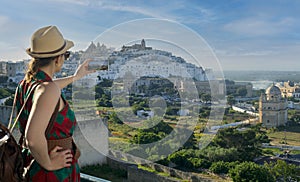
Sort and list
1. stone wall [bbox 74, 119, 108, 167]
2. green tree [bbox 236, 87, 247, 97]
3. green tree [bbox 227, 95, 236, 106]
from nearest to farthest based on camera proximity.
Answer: stone wall [bbox 74, 119, 108, 167]
green tree [bbox 227, 95, 236, 106]
green tree [bbox 236, 87, 247, 97]

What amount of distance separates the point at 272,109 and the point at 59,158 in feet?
50.7

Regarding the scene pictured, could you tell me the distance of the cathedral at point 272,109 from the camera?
14.6 metres

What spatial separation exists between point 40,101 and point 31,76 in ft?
0.34

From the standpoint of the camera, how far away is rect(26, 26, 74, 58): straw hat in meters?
0.69

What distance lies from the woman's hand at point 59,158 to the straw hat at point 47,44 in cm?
20

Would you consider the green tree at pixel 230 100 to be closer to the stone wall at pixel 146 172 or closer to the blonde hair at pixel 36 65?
the stone wall at pixel 146 172

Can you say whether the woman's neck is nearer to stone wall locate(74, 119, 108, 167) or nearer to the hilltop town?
the hilltop town

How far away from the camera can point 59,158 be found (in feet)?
2.25

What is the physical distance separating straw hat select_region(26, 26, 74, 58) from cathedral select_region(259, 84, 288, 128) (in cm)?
1480

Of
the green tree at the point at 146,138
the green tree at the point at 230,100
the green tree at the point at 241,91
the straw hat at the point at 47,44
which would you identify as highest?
the straw hat at the point at 47,44

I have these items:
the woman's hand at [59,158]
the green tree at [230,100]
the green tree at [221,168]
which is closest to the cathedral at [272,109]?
the green tree at [230,100]

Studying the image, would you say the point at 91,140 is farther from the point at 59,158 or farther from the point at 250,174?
the point at 59,158

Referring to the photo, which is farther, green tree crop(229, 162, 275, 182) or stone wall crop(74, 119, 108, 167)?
green tree crop(229, 162, 275, 182)

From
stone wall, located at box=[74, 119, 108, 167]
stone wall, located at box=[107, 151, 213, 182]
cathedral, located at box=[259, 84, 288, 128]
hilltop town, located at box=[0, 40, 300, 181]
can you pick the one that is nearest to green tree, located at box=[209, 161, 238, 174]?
hilltop town, located at box=[0, 40, 300, 181]
